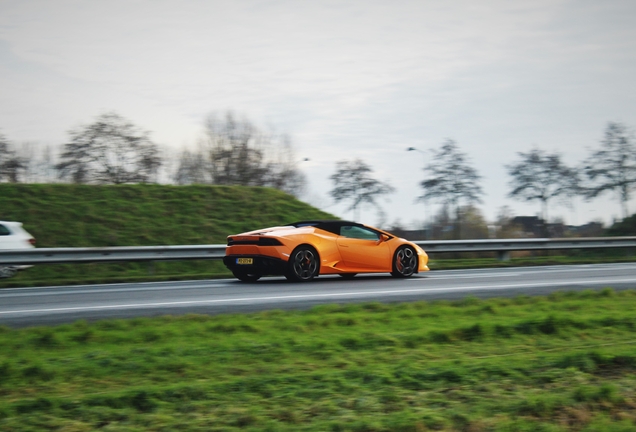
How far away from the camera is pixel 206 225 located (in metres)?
23.9

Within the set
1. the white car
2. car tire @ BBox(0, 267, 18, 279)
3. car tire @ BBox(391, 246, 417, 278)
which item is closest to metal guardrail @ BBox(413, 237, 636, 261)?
car tire @ BBox(391, 246, 417, 278)

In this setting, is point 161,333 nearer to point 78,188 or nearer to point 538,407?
point 538,407

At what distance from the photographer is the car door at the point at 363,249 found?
1420 cm

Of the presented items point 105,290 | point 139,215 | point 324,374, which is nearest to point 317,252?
point 105,290

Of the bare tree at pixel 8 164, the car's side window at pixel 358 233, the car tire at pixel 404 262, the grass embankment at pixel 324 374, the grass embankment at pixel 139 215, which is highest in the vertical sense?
the bare tree at pixel 8 164

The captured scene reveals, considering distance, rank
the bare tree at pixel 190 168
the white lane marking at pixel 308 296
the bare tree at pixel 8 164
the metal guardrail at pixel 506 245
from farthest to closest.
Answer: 1. the bare tree at pixel 190 168
2. the bare tree at pixel 8 164
3. the metal guardrail at pixel 506 245
4. the white lane marking at pixel 308 296

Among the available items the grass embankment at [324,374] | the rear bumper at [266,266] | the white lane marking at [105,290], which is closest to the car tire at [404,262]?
the rear bumper at [266,266]

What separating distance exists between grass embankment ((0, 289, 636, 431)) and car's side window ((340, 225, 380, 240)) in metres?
6.10

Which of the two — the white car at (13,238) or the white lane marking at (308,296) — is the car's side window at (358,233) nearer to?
the white lane marking at (308,296)

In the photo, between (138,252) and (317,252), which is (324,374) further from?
(138,252)

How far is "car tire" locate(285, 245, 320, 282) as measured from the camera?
13.4m

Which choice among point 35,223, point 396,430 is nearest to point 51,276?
point 35,223

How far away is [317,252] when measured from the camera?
13.8m

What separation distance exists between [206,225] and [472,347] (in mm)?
18157
